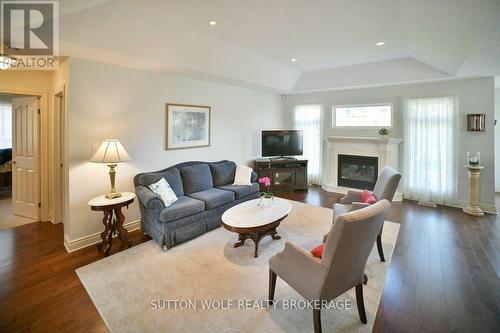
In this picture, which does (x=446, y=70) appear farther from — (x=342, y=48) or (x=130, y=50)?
(x=130, y=50)

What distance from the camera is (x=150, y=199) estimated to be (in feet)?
10.5

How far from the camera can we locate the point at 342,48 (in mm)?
4059

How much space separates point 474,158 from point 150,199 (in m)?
6.06

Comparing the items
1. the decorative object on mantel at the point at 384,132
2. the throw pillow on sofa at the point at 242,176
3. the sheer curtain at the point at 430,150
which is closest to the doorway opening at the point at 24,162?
the throw pillow on sofa at the point at 242,176

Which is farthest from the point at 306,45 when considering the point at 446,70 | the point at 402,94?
the point at 402,94

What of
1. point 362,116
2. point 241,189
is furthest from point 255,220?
point 362,116

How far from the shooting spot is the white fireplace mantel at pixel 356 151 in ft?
18.3

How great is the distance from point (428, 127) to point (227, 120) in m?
4.53

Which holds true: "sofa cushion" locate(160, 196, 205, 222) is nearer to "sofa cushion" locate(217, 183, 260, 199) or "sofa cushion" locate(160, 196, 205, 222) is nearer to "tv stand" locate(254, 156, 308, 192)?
"sofa cushion" locate(217, 183, 260, 199)

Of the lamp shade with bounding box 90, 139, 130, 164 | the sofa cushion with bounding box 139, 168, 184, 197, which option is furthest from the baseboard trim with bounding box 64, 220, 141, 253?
the lamp shade with bounding box 90, 139, 130, 164

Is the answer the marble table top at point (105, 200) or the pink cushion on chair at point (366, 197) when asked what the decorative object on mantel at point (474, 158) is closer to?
the pink cushion on chair at point (366, 197)

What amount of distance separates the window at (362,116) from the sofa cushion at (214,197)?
13.3 feet

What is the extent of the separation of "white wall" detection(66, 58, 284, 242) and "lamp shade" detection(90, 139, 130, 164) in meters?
0.32

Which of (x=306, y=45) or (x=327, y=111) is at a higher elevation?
(x=306, y=45)
